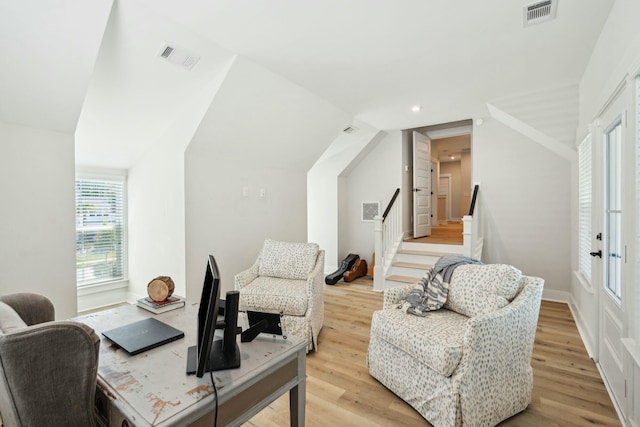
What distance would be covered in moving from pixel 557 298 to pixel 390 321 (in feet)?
11.2

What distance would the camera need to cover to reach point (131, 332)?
139 cm

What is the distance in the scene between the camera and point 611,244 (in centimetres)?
223

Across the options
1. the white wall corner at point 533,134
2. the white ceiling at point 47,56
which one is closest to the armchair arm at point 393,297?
the white ceiling at point 47,56

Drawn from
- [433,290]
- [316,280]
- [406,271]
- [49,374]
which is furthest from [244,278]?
[406,271]

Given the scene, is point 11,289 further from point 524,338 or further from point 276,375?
point 524,338

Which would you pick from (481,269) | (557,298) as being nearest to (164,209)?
(481,269)

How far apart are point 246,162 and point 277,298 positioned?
1.89 m

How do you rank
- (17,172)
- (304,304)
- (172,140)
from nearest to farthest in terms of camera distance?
(17,172) → (304,304) → (172,140)

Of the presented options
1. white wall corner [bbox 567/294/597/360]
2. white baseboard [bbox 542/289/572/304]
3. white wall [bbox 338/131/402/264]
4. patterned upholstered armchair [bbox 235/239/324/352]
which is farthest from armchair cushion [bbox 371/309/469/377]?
white wall [bbox 338/131/402/264]

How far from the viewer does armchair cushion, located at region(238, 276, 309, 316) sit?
2701 mm

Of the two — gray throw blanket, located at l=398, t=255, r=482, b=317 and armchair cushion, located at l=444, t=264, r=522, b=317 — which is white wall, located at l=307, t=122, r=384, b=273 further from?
armchair cushion, located at l=444, t=264, r=522, b=317

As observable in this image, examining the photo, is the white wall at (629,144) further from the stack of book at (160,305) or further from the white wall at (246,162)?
the white wall at (246,162)

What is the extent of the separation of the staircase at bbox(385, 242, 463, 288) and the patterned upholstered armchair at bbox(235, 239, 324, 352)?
6.43 feet

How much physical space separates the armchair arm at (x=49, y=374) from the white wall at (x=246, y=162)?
2.40m
